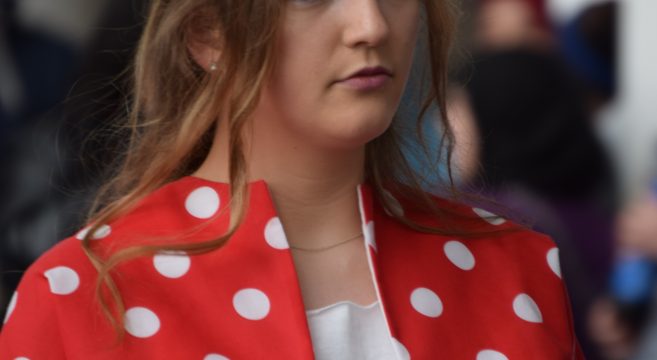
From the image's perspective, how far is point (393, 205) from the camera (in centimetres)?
278

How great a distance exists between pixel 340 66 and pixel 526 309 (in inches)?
20.8

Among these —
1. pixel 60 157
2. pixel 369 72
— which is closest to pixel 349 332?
pixel 369 72

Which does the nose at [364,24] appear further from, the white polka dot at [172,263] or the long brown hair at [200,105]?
the white polka dot at [172,263]

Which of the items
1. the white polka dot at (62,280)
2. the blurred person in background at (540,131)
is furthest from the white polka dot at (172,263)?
the blurred person in background at (540,131)

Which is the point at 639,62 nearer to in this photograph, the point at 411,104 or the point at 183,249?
the point at 411,104

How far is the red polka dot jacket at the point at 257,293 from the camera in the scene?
2.45m

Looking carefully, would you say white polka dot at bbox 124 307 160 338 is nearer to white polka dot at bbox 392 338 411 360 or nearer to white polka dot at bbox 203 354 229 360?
white polka dot at bbox 203 354 229 360

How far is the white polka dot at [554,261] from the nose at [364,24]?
21.5 inches

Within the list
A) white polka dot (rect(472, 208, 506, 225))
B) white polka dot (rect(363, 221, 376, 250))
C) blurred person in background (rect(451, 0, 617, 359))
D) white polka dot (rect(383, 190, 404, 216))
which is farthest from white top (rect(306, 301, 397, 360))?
blurred person in background (rect(451, 0, 617, 359))

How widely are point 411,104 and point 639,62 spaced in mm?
2809

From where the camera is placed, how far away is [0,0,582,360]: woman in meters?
2.47

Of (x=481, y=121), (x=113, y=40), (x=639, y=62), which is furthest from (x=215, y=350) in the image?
(x=639, y=62)

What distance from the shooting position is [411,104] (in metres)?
2.88

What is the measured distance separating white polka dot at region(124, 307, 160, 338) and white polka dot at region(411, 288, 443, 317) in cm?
43
